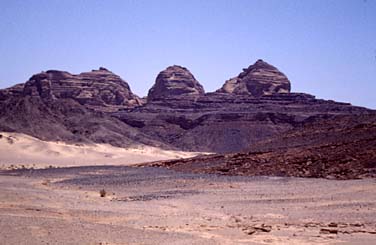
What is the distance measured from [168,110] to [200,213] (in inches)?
4210

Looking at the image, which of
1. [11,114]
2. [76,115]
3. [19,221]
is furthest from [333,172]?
[76,115]

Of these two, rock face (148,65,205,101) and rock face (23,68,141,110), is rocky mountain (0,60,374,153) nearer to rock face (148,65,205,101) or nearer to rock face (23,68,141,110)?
rock face (23,68,141,110)

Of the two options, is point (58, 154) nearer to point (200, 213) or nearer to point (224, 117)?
point (224, 117)

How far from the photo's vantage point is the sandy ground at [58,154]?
210ft

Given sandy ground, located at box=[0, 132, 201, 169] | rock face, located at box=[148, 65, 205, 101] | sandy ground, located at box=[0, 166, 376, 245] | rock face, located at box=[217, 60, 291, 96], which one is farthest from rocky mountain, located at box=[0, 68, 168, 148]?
sandy ground, located at box=[0, 166, 376, 245]

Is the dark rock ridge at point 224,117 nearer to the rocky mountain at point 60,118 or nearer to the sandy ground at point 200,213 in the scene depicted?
the rocky mountain at point 60,118

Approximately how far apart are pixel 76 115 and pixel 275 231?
278 feet

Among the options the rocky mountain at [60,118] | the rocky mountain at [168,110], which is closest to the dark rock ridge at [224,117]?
the rocky mountain at [168,110]

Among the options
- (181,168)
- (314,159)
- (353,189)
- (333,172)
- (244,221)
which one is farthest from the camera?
(181,168)

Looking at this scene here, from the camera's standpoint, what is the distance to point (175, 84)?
15100cm

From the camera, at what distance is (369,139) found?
35.8 m

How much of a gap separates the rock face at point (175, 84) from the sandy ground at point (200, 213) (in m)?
119

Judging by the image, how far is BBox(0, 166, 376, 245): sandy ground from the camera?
1382 centimetres

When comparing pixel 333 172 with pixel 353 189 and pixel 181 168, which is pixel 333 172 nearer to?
pixel 353 189
